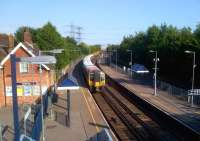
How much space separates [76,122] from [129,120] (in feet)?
17.6

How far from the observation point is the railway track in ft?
81.1

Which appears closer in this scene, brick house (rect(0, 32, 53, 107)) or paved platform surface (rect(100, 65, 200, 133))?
paved platform surface (rect(100, 65, 200, 133))

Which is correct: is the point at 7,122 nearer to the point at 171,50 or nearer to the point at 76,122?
the point at 76,122

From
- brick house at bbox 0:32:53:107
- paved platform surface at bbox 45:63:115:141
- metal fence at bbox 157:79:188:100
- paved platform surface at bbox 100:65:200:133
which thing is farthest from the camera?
metal fence at bbox 157:79:188:100

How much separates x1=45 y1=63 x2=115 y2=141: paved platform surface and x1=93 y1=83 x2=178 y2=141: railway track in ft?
4.77

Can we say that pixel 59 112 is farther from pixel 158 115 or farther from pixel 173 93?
pixel 173 93

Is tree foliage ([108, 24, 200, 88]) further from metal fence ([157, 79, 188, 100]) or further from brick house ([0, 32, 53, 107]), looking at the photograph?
brick house ([0, 32, 53, 107])

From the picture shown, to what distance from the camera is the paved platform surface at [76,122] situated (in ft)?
74.6

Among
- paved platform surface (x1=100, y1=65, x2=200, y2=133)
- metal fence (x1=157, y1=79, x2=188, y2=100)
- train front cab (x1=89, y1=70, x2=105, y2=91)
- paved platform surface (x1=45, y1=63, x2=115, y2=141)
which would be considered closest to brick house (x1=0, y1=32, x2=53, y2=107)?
paved platform surface (x1=45, y1=63, x2=115, y2=141)

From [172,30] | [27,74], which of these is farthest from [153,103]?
[172,30]

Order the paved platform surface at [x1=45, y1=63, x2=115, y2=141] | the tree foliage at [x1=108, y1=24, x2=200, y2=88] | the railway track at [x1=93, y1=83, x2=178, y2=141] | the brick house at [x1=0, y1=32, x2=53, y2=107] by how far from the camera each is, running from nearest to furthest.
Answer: the paved platform surface at [x1=45, y1=63, x2=115, y2=141], the railway track at [x1=93, y1=83, x2=178, y2=141], the brick house at [x1=0, y1=32, x2=53, y2=107], the tree foliage at [x1=108, y1=24, x2=200, y2=88]

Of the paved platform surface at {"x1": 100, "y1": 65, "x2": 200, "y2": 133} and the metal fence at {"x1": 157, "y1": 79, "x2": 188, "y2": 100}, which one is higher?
the metal fence at {"x1": 157, "y1": 79, "x2": 188, "y2": 100}

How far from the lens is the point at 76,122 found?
1061 inches

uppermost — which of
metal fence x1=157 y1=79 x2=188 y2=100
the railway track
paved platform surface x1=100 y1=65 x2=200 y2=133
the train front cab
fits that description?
the train front cab
